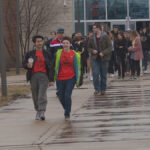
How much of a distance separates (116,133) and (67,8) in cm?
2902

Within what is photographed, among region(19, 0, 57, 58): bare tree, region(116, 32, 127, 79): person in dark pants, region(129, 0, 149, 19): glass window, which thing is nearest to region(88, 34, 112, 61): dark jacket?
region(116, 32, 127, 79): person in dark pants

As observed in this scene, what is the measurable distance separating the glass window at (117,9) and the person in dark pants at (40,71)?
1058 inches

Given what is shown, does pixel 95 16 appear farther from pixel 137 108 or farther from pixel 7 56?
pixel 137 108

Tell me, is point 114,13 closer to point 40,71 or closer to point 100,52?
point 100,52

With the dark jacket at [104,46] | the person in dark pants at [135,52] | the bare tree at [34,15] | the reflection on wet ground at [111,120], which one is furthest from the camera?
the bare tree at [34,15]

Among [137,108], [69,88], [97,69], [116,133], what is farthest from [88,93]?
[116,133]

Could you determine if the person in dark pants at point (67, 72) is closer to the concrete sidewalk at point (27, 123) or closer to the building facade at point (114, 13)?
the concrete sidewalk at point (27, 123)

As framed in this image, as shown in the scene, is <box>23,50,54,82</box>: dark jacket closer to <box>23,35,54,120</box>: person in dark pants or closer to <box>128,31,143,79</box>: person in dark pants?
<box>23,35,54,120</box>: person in dark pants

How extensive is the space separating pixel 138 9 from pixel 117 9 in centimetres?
126

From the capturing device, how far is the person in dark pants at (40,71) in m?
12.8

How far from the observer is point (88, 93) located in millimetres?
18297

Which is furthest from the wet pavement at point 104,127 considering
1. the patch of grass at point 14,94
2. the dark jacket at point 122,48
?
the dark jacket at point 122,48

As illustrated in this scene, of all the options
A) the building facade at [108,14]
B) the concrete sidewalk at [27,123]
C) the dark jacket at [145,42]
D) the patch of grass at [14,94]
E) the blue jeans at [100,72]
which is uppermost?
the building facade at [108,14]

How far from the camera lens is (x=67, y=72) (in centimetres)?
1290
